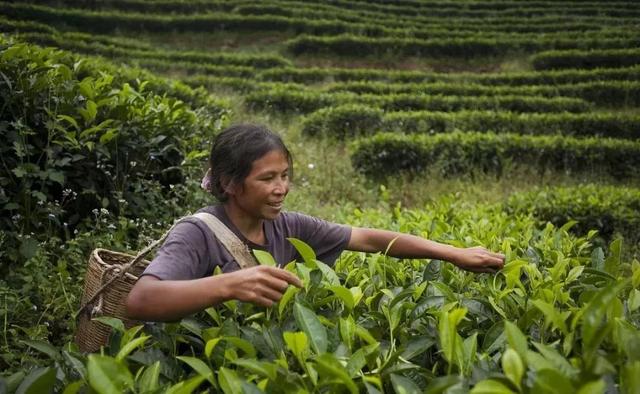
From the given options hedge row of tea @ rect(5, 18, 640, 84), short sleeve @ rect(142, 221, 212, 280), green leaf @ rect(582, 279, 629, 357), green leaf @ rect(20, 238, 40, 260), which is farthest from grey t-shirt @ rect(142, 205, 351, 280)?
hedge row of tea @ rect(5, 18, 640, 84)

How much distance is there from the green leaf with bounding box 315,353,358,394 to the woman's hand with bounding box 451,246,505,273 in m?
0.94

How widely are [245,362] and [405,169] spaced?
7.71 meters

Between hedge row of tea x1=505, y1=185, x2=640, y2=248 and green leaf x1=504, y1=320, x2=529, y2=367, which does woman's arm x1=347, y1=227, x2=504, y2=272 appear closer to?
green leaf x1=504, y1=320, x2=529, y2=367

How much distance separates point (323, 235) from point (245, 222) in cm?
33

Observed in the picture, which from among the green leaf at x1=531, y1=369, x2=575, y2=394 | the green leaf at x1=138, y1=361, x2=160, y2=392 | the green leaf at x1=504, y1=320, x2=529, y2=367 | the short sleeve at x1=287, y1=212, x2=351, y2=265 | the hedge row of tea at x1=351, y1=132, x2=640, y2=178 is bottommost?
the hedge row of tea at x1=351, y1=132, x2=640, y2=178

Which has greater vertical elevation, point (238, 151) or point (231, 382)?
point (238, 151)

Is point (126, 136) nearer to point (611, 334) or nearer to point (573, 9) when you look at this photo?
point (611, 334)

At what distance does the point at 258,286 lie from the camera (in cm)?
144

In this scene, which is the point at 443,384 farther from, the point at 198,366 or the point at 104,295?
the point at 104,295

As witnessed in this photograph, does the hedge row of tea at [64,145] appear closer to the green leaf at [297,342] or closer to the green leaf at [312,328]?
the green leaf at [312,328]

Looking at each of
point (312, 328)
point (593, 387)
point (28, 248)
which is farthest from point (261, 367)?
point (28, 248)

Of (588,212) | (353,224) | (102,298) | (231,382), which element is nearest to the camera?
(231,382)

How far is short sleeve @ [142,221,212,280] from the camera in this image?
1.65 metres

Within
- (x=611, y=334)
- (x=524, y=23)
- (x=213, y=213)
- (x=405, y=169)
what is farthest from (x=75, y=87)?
(x=524, y=23)
